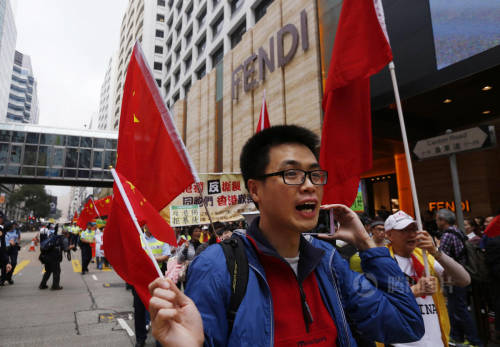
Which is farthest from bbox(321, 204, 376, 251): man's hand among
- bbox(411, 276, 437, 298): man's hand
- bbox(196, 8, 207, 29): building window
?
bbox(196, 8, 207, 29): building window

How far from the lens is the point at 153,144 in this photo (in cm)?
328

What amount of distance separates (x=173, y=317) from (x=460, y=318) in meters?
5.40

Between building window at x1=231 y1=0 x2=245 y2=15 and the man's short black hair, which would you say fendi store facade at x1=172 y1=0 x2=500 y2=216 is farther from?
the man's short black hair

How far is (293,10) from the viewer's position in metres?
13.7

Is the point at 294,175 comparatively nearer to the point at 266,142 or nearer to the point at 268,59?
the point at 266,142

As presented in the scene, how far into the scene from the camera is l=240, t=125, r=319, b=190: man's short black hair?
162cm

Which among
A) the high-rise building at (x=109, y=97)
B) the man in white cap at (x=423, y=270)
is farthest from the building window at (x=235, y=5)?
the high-rise building at (x=109, y=97)

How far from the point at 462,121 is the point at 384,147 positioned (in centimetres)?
293

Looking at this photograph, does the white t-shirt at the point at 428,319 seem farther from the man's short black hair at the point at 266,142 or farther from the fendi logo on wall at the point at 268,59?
the fendi logo on wall at the point at 268,59

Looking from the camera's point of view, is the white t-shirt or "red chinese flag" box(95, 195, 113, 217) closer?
the white t-shirt

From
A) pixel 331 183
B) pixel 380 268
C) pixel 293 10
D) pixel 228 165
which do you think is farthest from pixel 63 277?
pixel 293 10

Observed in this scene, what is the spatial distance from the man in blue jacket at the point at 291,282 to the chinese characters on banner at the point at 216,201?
6244mm

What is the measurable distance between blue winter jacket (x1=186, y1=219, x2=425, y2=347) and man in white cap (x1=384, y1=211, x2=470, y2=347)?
0.92 metres

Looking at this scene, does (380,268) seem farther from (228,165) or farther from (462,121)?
(228,165)
